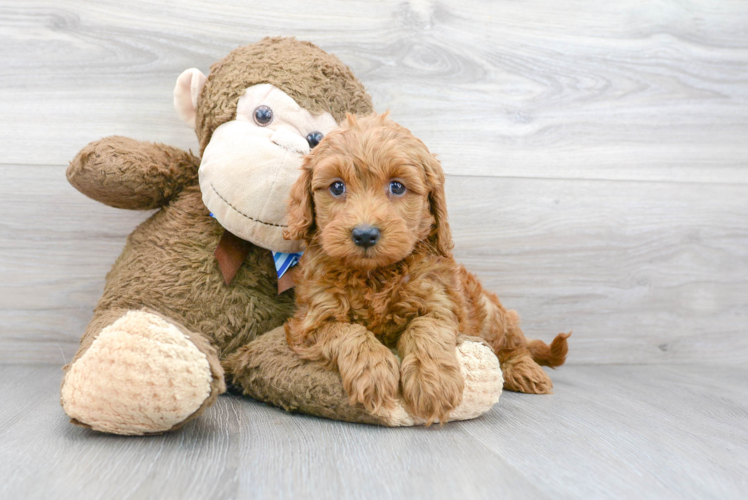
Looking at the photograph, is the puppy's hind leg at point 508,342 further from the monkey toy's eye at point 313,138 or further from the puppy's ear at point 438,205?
the monkey toy's eye at point 313,138

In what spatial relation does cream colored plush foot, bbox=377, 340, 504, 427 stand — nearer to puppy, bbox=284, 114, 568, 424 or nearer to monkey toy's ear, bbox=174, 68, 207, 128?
puppy, bbox=284, 114, 568, 424

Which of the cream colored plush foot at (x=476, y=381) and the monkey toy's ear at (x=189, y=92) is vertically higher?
the monkey toy's ear at (x=189, y=92)

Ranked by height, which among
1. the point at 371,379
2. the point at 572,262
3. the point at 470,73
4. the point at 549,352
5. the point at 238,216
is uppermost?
the point at 470,73

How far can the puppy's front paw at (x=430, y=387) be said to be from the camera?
3.55ft

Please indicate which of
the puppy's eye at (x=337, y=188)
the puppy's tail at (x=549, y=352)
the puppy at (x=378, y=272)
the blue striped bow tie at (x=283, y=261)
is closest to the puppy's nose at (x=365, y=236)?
the puppy at (x=378, y=272)

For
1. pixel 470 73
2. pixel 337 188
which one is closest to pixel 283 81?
pixel 337 188

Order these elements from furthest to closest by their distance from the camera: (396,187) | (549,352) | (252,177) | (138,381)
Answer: (549,352) → (252,177) → (396,187) → (138,381)

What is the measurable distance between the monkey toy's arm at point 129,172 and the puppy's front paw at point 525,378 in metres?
0.96

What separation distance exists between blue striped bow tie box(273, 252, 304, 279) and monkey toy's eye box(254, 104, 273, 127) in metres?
0.31

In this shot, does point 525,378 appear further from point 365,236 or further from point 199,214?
point 199,214

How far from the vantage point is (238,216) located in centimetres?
131

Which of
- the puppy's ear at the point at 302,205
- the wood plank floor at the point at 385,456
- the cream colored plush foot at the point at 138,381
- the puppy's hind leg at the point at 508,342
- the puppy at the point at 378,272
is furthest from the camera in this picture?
the puppy's hind leg at the point at 508,342

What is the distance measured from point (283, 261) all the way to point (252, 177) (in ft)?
0.75

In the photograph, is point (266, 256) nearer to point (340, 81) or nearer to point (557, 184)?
point (340, 81)
